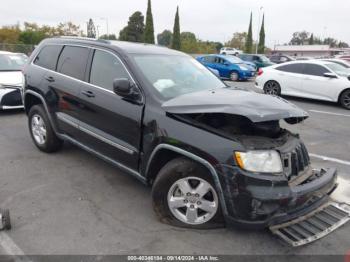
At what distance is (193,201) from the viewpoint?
119 inches

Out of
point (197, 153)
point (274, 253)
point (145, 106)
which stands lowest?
point (274, 253)

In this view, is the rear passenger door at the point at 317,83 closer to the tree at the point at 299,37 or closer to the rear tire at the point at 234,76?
the rear tire at the point at 234,76

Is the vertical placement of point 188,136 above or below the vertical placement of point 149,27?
below

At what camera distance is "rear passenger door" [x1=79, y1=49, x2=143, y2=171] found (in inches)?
→ 136

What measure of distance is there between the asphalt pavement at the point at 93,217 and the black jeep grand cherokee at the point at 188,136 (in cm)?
25

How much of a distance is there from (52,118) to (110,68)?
1458 millimetres

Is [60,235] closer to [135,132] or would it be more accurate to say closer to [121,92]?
[135,132]

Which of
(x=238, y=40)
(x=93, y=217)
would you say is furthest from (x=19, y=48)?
(x=238, y=40)

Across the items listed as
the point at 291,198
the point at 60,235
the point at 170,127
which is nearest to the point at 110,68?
the point at 170,127

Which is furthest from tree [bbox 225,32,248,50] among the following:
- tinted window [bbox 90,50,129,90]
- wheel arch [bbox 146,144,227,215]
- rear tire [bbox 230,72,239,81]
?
wheel arch [bbox 146,144,227,215]

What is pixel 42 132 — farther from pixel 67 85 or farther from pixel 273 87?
pixel 273 87

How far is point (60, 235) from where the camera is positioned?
301 centimetres

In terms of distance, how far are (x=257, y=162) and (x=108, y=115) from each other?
181 cm

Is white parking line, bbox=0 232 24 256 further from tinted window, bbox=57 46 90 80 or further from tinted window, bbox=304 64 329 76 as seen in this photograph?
tinted window, bbox=304 64 329 76
